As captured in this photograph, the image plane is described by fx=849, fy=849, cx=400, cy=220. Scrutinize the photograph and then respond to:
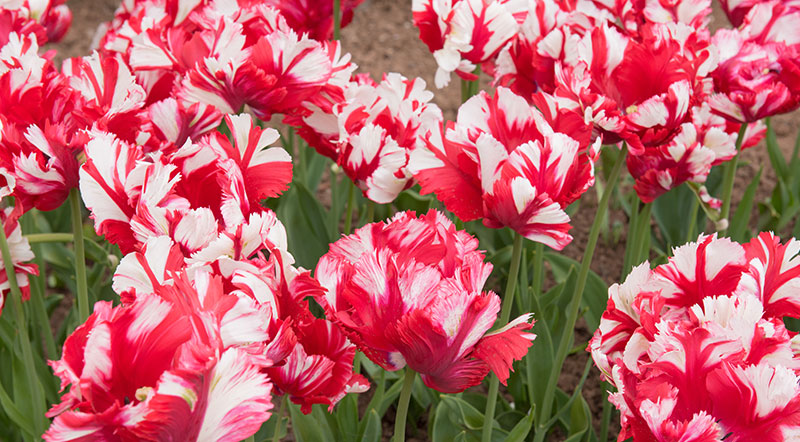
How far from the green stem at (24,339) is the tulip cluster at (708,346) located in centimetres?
66

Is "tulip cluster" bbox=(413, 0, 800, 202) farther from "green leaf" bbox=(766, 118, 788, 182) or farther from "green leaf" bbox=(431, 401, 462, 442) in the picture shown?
"green leaf" bbox=(766, 118, 788, 182)

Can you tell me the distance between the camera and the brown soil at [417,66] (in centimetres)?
185

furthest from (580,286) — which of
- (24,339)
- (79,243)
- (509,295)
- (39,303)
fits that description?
(39,303)

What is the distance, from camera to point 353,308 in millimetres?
711

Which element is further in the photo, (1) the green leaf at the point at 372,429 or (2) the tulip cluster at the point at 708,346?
(1) the green leaf at the point at 372,429

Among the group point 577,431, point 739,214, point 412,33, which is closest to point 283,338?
point 577,431

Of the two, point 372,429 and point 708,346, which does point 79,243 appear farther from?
point 708,346

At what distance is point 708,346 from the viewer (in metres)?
0.66

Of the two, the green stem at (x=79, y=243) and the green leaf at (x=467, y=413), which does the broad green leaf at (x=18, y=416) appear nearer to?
the green stem at (x=79, y=243)

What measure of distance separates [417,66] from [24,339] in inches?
88.4

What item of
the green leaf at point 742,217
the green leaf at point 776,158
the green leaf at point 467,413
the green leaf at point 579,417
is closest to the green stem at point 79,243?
the green leaf at point 467,413

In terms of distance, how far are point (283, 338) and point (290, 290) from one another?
0.20 feet

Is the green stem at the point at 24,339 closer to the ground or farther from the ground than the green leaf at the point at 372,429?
farther from the ground

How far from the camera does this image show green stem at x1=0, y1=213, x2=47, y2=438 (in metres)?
0.97
